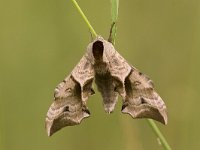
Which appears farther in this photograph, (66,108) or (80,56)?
(80,56)

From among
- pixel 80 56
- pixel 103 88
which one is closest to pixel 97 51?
pixel 103 88

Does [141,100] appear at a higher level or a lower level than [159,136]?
higher

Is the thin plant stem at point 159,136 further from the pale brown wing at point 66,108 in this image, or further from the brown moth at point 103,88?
the pale brown wing at point 66,108

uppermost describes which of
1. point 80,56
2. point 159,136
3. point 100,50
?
point 80,56

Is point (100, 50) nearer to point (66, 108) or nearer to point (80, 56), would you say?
point (66, 108)

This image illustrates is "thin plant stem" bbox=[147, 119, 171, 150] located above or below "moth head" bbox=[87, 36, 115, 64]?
below

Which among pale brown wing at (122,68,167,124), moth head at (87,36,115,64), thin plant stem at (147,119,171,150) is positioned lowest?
thin plant stem at (147,119,171,150)

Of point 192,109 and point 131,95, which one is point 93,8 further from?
point 131,95

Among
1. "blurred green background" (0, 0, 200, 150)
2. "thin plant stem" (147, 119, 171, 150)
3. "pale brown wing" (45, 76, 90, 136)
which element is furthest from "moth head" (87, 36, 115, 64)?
"blurred green background" (0, 0, 200, 150)

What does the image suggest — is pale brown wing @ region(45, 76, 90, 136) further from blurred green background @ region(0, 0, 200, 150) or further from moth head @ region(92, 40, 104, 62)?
blurred green background @ region(0, 0, 200, 150)
